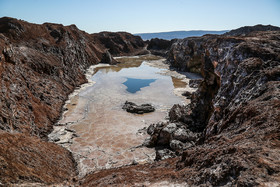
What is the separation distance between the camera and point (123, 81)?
35.1 metres

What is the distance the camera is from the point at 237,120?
748cm

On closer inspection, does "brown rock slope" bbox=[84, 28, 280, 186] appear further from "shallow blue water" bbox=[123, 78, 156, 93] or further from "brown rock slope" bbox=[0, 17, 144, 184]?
"shallow blue water" bbox=[123, 78, 156, 93]

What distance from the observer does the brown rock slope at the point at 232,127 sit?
4.07 m

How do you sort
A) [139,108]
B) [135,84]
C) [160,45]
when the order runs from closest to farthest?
[139,108] → [135,84] → [160,45]

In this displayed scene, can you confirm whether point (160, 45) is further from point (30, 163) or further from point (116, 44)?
point (30, 163)

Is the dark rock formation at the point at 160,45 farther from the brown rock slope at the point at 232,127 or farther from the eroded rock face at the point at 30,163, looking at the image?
the eroded rock face at the point at 30,163

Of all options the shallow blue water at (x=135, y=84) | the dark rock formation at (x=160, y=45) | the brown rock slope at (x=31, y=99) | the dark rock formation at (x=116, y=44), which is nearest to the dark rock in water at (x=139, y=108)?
the shallow blue water at (x=135, y=84)

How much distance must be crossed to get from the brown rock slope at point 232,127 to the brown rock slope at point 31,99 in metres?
2.71

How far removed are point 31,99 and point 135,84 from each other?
19.2 metres

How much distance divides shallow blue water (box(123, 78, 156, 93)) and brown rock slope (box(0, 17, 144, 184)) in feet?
28.4

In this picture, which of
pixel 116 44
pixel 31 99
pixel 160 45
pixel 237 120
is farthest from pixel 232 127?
pixel 160 45

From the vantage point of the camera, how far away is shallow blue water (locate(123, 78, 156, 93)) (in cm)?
2953

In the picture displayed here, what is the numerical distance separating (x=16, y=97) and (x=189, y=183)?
1461 cm

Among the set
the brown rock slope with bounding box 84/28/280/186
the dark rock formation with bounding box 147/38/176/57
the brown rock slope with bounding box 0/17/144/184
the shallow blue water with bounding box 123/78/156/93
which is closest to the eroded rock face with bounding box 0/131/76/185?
the brown rock slope with bounding box 0/17/144/184
